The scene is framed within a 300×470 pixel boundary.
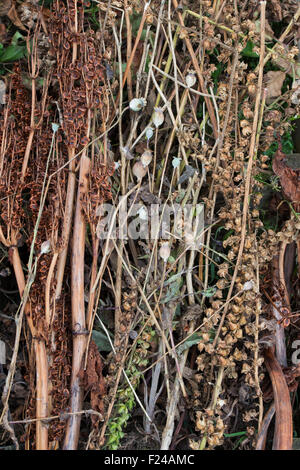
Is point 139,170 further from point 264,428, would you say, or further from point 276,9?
point 264,428

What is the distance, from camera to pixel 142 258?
3.92 feet

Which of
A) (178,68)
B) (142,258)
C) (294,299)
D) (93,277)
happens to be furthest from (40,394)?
(178,68)

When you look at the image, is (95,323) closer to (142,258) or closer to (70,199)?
(142,258)

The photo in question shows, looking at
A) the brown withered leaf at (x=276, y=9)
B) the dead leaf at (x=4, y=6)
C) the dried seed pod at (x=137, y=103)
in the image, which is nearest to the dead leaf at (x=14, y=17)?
the dead leaf at (x=4, y=6)

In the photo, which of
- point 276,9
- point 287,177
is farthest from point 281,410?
point 276,9

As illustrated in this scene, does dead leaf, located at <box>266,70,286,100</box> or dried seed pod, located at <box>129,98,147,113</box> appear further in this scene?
dead leaf, located at <box>266,70,286,100</box>

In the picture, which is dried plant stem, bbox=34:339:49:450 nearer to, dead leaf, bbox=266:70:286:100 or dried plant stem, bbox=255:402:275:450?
dried plant stem, bbox=255:402:275:450

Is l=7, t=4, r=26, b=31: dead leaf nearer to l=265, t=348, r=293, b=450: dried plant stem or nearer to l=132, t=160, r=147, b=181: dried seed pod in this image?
l=132, t=160, r=147, b=181: dried seed pod

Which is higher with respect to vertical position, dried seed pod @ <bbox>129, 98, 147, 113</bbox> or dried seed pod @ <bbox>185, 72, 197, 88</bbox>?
dried seed pod @ <bbox>185, 72, 197, 88</bbox>

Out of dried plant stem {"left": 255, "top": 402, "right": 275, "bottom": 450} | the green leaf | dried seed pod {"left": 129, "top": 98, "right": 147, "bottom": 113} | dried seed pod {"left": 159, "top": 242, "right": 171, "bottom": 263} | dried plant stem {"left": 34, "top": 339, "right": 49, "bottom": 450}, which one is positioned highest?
dried seed pod {"left": 129, "top": 98, "right": 147, "bottom": 113}

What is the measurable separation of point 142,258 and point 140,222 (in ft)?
0.30

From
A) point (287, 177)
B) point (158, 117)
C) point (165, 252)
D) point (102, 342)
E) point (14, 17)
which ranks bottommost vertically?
point (102, 342)

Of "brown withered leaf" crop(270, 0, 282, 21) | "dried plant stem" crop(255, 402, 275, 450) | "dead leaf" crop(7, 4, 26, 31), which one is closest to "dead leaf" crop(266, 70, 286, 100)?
"brown withered leaf" crop(270, 0, 282, 21)
